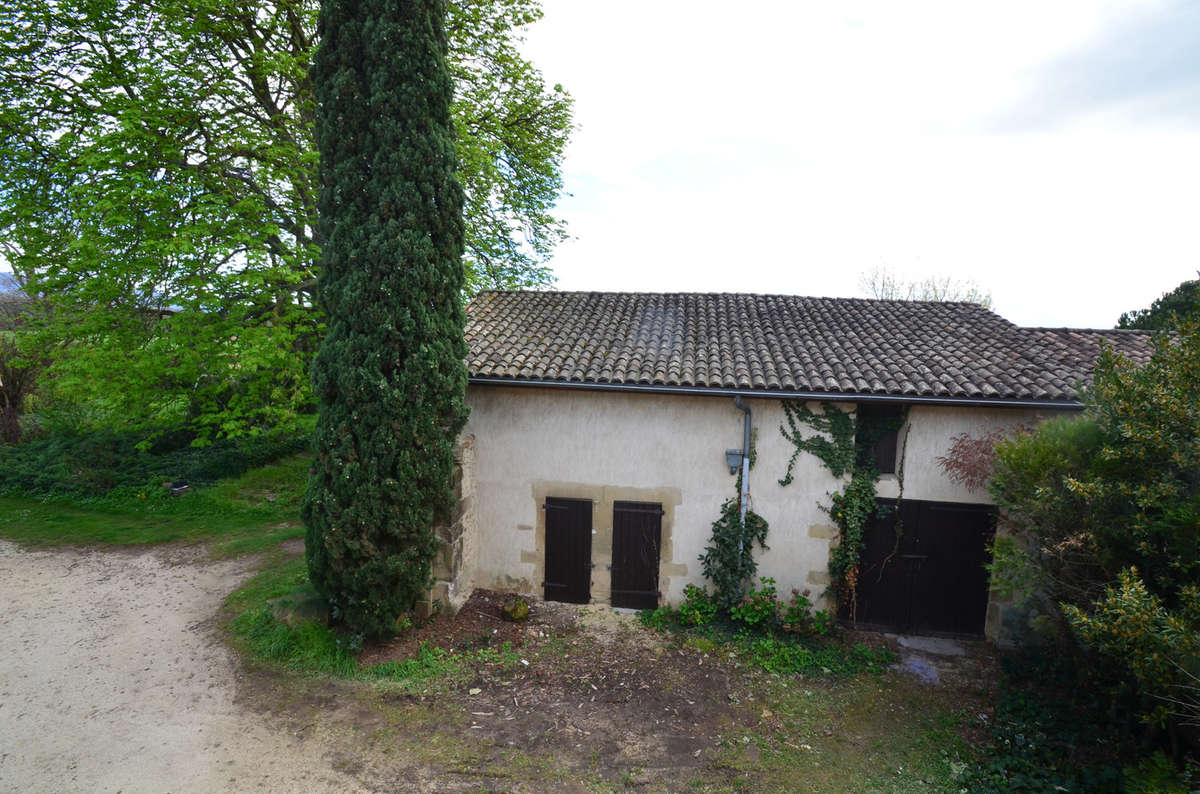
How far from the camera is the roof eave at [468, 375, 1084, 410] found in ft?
23.5

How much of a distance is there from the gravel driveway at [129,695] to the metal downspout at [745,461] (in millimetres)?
5604

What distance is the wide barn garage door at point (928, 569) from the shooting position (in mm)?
7836

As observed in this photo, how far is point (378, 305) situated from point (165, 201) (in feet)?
17.8

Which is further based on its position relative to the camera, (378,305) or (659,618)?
(659,618)

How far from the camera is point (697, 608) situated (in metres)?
8.12

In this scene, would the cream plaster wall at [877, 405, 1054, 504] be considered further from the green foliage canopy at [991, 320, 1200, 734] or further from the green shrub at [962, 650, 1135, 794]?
the green shrub at [962, 650, 1135, 794]

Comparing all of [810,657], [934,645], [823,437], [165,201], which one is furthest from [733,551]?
[165,201]

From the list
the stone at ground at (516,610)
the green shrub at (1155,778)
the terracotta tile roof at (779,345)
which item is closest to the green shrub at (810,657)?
the green shrub at (1155,778)

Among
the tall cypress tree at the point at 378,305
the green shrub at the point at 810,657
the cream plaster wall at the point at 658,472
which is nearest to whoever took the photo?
the tall cypress tree at the point at 378,305

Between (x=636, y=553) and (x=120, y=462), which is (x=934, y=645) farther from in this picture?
(x=120, y=462)

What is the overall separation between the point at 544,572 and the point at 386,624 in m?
2.50

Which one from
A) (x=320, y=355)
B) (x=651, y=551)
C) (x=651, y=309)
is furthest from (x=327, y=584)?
(x=651, y=309)

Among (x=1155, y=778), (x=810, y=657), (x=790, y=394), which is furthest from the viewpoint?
(x=790, y=394)

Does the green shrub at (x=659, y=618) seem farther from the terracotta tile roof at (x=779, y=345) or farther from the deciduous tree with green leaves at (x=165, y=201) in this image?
the deciduous tree with green leaves at (x=165, y=201)
